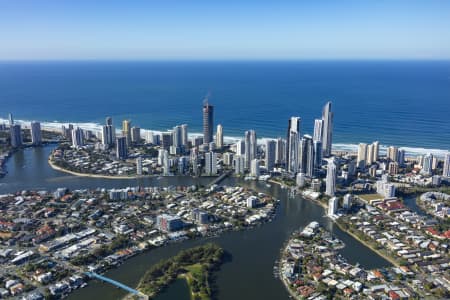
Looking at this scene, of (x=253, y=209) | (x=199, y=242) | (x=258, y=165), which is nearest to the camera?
(x=199, y=242)

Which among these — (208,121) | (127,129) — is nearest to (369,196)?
(208,121)

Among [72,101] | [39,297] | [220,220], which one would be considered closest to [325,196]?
[220,220]

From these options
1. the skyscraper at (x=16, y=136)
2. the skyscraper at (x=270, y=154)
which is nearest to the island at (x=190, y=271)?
the skyscraper at (x=270, y=154)

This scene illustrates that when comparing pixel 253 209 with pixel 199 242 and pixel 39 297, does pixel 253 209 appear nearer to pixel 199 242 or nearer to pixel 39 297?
pixel 199 242

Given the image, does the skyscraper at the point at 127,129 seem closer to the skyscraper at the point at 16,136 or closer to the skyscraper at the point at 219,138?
the skyscraper at the point at 219,138

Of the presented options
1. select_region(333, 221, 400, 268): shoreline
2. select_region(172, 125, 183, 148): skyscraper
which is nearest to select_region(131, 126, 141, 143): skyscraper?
select_region(172, 125, 183, 148): skyscraper

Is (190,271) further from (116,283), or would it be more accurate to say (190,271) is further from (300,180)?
(300,180)

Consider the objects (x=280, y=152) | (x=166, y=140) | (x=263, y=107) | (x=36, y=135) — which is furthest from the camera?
(x=263, y=107)
